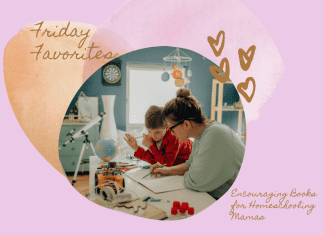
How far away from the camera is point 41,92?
1354 mm

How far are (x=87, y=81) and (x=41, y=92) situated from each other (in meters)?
0.27

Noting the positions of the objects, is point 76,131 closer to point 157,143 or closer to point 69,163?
point 69,163

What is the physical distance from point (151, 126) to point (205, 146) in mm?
301

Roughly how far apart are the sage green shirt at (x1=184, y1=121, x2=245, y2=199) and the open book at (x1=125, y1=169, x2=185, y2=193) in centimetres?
5

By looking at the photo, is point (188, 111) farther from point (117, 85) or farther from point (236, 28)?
point (236, 28)

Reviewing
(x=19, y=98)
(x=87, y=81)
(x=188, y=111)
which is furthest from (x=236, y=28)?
(x=19, y=98)

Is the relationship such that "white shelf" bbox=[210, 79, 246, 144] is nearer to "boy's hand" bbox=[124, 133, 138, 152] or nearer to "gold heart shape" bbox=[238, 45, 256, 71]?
"gold heart shape" bbox=[238, 45, 256, 71]

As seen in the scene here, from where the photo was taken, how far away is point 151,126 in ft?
4.30

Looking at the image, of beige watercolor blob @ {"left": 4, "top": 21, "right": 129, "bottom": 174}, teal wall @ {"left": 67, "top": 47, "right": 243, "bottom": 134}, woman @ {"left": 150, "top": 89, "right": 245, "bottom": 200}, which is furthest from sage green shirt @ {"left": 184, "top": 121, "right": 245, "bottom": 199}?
beige watercolor blob @ {"left": 4, "top": 21, "right": 129, "bottom": 174}

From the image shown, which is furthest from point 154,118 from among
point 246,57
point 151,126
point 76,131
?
point 246,57

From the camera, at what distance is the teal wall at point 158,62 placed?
51.8 inches

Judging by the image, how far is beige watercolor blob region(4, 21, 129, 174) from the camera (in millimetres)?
1329

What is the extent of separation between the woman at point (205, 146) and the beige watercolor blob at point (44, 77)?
45cm

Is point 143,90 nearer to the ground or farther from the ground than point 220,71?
nearer to the ground
